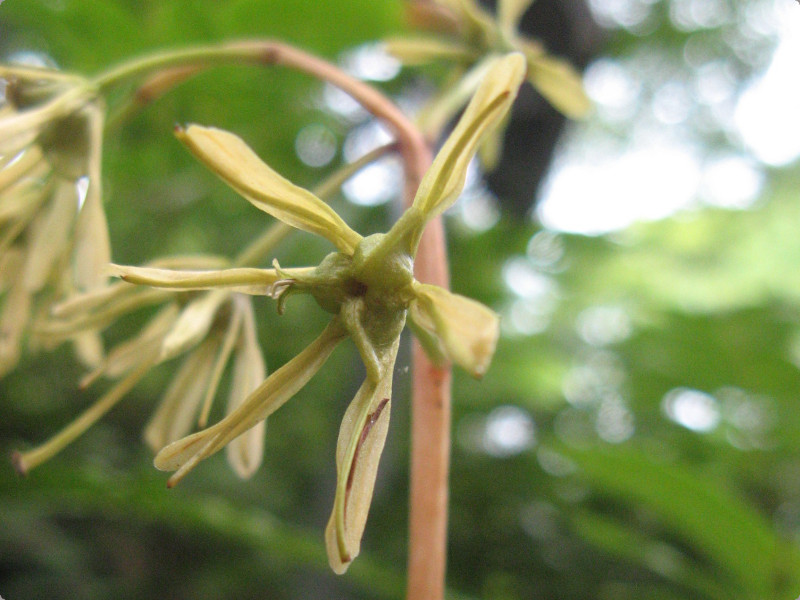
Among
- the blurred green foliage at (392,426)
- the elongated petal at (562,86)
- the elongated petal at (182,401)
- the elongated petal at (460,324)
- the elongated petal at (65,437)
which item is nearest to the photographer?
the elongated petal at (460,324)

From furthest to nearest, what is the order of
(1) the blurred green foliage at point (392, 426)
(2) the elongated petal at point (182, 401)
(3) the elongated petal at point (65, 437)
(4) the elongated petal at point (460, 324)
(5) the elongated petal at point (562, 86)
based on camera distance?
1. (1) the blurred green foliage at point (392, 426)
2. (5) the elongated petal at point (562, 86)
3. (2) the elongated petal at point (182, 401)
4. (3) the elongated petal at point (65, 437)
5. (4) the elongated petal at point (460, 324)

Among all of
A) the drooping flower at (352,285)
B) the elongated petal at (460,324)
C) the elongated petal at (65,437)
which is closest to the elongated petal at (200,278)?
the drooping flower at (352,285)

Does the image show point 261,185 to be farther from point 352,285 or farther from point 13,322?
point 13,322

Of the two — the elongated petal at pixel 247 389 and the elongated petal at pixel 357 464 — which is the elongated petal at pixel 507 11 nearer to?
the elongated petal at pixel 247 389

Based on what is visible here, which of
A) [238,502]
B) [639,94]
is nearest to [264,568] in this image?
[238,502]

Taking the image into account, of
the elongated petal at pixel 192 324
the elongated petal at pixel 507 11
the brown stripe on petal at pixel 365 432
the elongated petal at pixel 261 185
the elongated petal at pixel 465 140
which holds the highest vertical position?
the elongated petal at pixel 507 11

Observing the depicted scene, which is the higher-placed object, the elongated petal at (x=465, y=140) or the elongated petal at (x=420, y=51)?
the elongated petal at (x=420, y=51)
